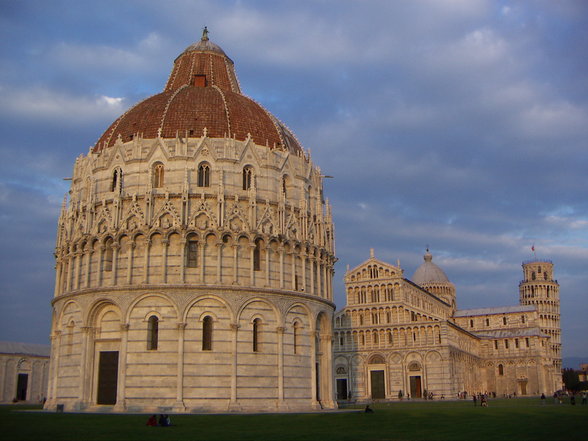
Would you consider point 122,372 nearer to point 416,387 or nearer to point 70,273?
point 70,273

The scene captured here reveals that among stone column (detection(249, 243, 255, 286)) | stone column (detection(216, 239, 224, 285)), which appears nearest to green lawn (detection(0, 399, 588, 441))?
stone column (detection(216, 239, 224, 285))

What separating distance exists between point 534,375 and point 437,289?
24249 millimetres

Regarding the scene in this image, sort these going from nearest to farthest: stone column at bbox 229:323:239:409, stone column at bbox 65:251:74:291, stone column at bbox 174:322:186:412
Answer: stone column at bbox 174:322:186:412 < stone column at bbox 229:323:239:409 < stone column at bbox 65:251:74:291

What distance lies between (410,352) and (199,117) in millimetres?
56236

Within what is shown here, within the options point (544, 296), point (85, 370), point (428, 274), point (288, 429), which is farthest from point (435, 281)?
point (288, 429)

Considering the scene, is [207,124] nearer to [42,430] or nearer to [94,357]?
[94,357]

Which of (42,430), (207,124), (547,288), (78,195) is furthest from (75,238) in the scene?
(547,288)

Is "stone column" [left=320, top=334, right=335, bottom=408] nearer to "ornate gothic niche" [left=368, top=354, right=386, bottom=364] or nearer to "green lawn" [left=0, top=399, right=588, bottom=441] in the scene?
"green lawn" [left=0, top=399, right=588, bottom=441]

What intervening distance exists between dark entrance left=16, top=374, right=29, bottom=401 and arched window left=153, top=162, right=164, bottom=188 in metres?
47.9

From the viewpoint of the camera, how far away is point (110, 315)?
1641 inches

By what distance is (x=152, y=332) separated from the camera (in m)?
40.4

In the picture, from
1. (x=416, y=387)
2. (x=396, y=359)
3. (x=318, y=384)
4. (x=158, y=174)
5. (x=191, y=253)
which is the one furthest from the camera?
(x=396, y=359)

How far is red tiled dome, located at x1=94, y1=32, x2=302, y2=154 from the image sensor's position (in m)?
45.5

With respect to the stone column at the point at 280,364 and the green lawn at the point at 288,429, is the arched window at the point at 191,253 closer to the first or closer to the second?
the stone column at the point at 280,364
